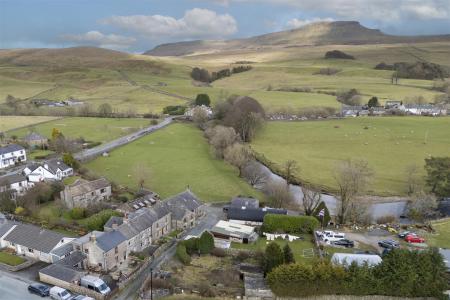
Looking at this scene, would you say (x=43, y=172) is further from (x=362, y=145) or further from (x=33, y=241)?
(x=362, y=145)

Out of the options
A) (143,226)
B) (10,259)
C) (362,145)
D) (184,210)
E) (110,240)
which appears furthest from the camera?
(362,145)

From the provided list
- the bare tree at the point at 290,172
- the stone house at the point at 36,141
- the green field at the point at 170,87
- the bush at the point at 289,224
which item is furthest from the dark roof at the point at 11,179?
the green field at the point at 170,87

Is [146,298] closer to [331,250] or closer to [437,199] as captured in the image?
[331,250]

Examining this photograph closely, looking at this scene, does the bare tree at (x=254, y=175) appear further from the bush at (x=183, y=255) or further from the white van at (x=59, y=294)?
the white van at (x=59, y=294)

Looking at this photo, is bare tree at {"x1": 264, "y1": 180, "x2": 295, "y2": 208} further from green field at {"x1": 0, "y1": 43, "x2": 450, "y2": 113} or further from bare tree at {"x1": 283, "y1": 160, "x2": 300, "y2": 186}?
green field at {"x1": 0, "y1": 43, "x2": 450, "y2": 113}

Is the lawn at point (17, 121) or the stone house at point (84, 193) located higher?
the lawn at point (17, 121)

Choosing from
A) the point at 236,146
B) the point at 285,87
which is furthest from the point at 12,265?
the point at 285,87

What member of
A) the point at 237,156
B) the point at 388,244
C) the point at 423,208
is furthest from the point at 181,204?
the point at 423,208
